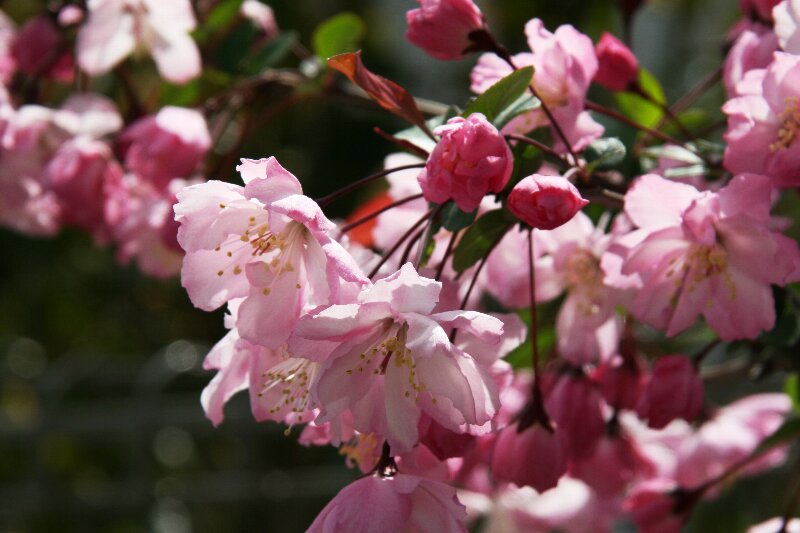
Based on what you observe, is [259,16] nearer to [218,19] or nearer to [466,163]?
[218,19]

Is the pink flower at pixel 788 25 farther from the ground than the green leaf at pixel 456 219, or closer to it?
farther from the ground

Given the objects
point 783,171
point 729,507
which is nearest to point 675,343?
point 729,507

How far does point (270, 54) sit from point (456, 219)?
1.34 feet

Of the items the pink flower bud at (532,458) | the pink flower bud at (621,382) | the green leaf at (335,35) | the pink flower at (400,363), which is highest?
the pink flower at (400,363)

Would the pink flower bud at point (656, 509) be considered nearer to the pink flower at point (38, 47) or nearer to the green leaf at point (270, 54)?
the green leaf at point (270, 54)

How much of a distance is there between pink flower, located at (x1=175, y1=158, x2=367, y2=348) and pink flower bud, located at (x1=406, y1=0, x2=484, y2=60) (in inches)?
5.6

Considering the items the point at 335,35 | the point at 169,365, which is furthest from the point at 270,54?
the point at 169,365

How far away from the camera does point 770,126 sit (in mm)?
604

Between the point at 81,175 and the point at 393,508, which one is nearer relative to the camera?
the point at 393,508

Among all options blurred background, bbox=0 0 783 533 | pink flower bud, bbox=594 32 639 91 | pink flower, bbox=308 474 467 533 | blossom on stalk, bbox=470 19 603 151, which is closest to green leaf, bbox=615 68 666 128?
pink flower bud, bbox=594 32 639 91

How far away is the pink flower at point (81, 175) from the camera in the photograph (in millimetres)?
922

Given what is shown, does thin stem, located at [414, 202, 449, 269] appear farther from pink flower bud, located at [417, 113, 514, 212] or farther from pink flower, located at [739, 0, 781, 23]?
pink flower, located at [739, 0, 781, 23]

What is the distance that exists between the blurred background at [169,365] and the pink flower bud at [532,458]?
1445mm

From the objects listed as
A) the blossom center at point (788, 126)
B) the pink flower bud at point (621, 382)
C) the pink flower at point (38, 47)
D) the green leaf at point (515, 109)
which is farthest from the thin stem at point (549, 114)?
the pink flower at point (38, 47)
